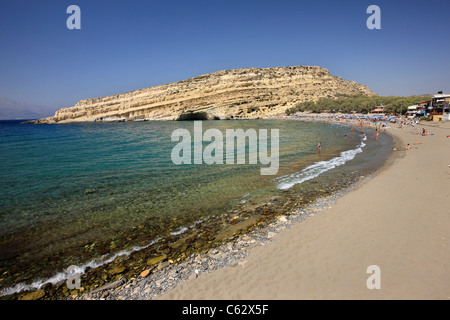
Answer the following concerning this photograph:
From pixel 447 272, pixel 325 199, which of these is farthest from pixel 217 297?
pixel 325 199

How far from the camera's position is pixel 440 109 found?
45.5 metres

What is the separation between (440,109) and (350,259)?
199ft

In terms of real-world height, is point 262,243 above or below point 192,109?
below

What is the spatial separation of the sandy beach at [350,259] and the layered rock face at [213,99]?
275 feet

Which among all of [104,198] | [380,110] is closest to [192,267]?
[104,198]

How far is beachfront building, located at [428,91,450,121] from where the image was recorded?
1717 inches

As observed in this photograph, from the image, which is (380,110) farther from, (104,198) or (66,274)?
(66,274)

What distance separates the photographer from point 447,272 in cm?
430

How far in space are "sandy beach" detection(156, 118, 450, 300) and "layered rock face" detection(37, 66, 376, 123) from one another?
83708 millimetres

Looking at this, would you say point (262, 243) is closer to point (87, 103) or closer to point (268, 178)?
point (268, 178)

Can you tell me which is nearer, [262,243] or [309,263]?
[309,263]

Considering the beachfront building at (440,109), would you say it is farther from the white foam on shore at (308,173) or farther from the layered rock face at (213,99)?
the layered rock face at (213,99)

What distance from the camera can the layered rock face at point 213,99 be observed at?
293ft
